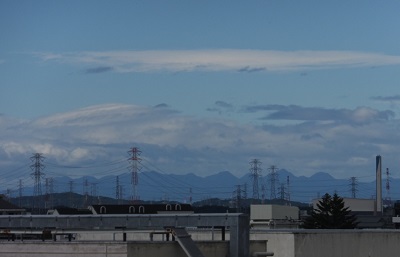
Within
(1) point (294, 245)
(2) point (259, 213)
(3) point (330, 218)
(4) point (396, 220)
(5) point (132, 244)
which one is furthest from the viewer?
(2) point (259, 213)

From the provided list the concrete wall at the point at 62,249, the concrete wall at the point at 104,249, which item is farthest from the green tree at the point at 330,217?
the concrete wall at the point at 62,249

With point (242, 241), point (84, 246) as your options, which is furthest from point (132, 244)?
point (242, 241)

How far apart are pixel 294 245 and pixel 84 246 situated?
18.9 meters

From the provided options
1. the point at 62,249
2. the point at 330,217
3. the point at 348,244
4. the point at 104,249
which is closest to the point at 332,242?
the point at 348,244

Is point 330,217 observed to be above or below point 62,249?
above

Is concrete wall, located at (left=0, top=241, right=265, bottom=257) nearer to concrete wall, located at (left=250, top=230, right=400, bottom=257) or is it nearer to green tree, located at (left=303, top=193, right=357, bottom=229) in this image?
concrete wall, located at (left=250, top=230, right=400, bottom=257)

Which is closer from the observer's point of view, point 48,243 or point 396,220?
point 48,243

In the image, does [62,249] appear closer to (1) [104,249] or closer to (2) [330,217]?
(1) [104,249]

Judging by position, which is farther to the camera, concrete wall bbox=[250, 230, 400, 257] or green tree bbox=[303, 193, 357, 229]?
green tree bbox=[303, 193, 357, 229]

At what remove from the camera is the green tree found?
390ft

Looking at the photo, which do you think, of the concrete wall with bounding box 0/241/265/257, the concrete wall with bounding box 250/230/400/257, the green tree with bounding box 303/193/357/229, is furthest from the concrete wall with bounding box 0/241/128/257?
the green tree with bounding box 303/193/357/229

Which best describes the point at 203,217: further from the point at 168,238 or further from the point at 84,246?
the point at 84,246

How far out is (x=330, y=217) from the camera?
124 meters

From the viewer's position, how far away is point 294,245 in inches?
2226
